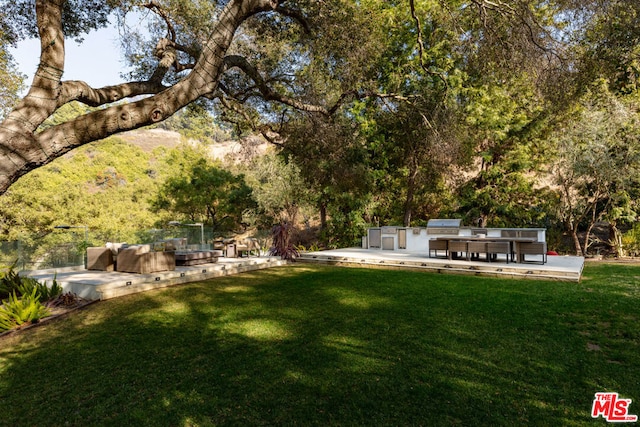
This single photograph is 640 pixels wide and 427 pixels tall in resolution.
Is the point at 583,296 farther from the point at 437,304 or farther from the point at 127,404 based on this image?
the point at 127,404

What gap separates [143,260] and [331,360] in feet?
21.3

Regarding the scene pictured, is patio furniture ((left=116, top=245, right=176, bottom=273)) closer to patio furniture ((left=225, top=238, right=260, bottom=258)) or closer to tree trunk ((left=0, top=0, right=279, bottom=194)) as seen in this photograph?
patio furniture ((left=225, top=238, right=260, bottom=258))

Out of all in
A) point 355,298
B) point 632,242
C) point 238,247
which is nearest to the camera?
point 355,298

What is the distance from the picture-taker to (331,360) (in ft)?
12.4

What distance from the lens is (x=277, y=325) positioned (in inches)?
198

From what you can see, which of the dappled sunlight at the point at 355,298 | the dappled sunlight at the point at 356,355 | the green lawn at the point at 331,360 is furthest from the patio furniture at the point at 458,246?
the dappled sunlight at the point at 356,355

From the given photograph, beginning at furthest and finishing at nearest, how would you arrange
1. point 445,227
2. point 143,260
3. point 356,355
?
point 445,227 < point 143,260 < point 356,355

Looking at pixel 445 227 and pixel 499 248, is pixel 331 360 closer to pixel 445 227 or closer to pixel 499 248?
pixel 499 248

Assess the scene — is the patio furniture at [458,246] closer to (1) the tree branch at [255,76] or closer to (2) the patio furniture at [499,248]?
(2) the patio furniture at [499,248]

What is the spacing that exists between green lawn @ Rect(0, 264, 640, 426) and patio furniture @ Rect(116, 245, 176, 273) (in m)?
1.81

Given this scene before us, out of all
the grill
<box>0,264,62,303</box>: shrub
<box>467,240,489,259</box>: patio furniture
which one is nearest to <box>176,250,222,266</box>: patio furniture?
<box>0,264,62,303</box>: shrub

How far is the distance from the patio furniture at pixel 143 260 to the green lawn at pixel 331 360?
5.93ft

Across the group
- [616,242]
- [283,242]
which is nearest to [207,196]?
[283,242]

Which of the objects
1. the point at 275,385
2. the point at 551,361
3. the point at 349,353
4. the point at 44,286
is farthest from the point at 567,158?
the point at 44,286
